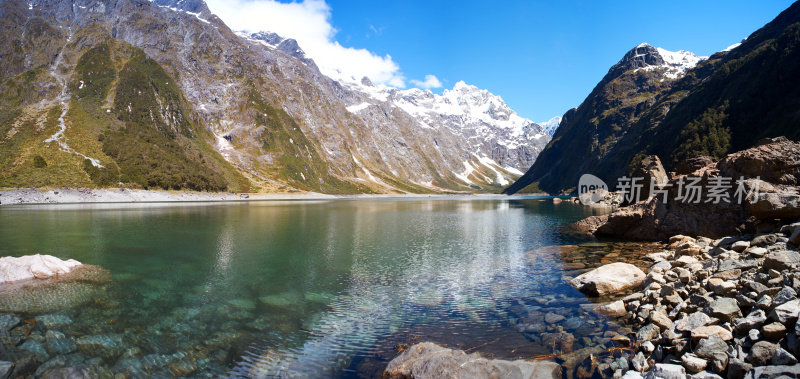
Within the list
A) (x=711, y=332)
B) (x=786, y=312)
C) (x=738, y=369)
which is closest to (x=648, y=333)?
(x=711, y=332)

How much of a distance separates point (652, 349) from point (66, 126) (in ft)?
774

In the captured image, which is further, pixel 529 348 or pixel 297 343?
pixel 297 343

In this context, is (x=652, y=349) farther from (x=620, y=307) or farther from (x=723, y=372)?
(x=620, y=307)

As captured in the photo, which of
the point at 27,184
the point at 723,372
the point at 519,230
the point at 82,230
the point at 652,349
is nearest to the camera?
the point at 723,372

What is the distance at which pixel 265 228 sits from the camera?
66312mm

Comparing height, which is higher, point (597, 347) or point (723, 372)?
point (723, 372)

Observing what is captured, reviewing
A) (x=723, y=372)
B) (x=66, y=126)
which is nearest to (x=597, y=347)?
(x=723, y=372)

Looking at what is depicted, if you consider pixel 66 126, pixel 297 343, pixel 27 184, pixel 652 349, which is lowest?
pixel 297 343

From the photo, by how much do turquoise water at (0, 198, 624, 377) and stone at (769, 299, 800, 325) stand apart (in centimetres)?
675

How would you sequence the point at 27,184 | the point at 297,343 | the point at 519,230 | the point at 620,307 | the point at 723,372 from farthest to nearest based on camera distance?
the point at 27,184 → the point at 519,230 → the point at 620,307 → the point at 297,343 → the point at 723,372

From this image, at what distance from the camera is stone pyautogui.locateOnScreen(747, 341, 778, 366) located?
34.3ft

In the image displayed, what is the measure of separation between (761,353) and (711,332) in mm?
1860

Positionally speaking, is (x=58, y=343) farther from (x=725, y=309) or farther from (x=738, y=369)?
(x=725, y=309)

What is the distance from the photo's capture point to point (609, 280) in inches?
968
